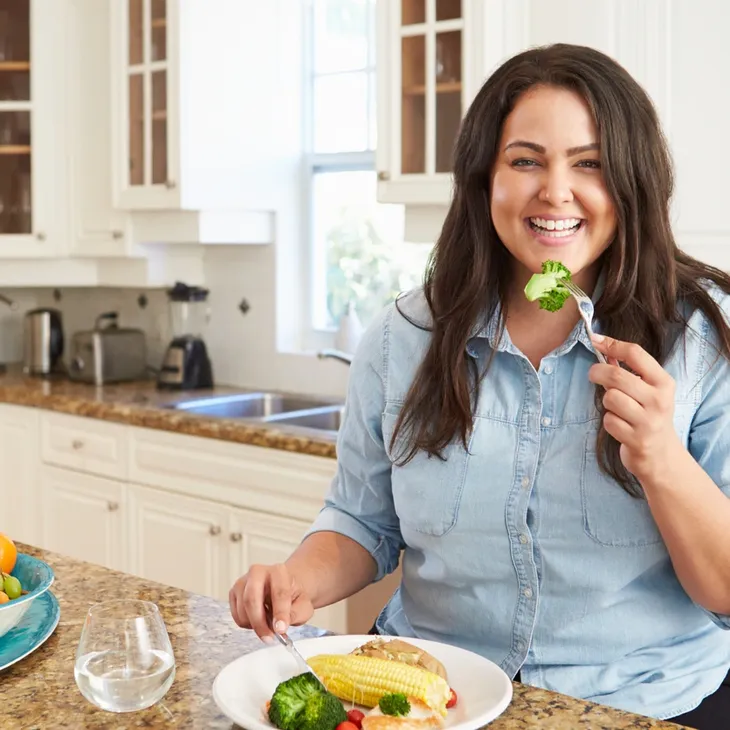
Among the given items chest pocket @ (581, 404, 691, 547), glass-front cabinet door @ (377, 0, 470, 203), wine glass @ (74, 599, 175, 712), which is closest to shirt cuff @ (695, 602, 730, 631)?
chest pocket @ (581, 404, 691, 547)

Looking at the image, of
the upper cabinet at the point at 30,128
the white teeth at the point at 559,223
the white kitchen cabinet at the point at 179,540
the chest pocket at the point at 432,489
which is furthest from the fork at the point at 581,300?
the upper cabinet at the point at 30,128

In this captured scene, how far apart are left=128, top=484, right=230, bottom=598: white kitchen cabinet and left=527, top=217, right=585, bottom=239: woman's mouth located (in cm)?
175

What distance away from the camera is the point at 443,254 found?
1.66 metres

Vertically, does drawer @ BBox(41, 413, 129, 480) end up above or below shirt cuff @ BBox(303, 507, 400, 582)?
below

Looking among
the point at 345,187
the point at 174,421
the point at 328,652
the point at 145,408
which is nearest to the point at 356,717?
the point at 328,652

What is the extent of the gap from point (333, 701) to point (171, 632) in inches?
13.4

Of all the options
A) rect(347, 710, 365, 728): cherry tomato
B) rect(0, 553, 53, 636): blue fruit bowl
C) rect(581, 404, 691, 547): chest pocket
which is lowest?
rect(347, 710, 365, 728): cherry tomato

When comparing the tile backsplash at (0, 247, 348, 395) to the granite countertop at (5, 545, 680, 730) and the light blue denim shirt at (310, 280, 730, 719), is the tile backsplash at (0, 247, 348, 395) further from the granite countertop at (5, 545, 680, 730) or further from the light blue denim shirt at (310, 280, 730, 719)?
the granite countertop at (5, 545, 680, 730)

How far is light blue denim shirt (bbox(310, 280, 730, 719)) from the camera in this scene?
145cm

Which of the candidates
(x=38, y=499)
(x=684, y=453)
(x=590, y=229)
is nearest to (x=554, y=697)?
(x=684, y=453)

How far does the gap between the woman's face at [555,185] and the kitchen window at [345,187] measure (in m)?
1.91

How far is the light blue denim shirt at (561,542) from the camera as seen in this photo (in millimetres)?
1446

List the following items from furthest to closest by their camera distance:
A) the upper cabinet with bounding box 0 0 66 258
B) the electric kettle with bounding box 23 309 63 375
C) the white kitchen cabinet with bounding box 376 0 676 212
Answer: the electric kettle with bounding box 23 309 63 375
the upper cabinet with bounding box 0 0 66 258
the white kitchen cabinet with bounding box 376 0 676 212

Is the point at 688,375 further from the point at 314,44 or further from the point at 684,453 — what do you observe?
the point at 314,44
